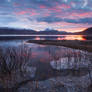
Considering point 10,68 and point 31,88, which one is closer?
point 31,88

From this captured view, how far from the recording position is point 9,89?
7.91m

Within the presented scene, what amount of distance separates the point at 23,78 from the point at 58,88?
353 centimetres

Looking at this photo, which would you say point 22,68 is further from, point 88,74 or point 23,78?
point 88,74

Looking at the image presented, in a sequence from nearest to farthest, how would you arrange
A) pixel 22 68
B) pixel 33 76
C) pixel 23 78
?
1. pixel 23 78
2. pixel 33 76
3. pixel 22 68

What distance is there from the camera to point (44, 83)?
28.9 feet

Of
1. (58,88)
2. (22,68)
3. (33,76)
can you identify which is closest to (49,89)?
(58,88)

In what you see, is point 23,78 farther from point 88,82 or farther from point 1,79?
point 88,82

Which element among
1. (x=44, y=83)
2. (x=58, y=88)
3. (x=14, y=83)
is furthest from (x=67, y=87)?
(x=14, y=83)

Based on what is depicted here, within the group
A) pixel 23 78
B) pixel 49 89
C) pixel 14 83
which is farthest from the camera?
pixel 23 78

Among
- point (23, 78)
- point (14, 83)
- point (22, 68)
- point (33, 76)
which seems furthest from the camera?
point (22, 68)

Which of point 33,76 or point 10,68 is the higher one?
point 10,68

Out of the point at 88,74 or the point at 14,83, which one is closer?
the point at 14,83

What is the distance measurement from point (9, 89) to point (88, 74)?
24.6 feet

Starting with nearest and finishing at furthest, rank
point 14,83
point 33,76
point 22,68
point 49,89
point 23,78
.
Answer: point 49,89 < point 14,83 < point 23,78 < point 33,76 < point 22,68
